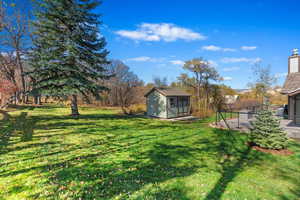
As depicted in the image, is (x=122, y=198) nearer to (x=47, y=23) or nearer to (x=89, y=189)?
(x=89, y=189)

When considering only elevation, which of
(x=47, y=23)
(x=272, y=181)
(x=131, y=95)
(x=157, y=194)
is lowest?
(x=272, y=181)

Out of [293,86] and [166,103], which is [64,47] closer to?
[166,103]

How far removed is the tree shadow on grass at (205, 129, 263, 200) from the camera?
3.33 m

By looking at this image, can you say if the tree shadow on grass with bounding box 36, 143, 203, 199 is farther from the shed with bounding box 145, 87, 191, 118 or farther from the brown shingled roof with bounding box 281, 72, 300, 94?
the shed with bounding box 145, 87, 191, 118

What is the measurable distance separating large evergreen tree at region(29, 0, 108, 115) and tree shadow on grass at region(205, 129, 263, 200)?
31.5 ft

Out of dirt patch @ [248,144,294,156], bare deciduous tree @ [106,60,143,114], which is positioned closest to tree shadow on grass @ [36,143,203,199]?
dirt patch @ [248,144,294,156]

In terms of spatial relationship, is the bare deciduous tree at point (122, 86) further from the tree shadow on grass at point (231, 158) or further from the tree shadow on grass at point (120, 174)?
the tree shadow on grass at point (120, 174)

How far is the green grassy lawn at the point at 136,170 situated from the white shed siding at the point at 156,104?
8789 mm

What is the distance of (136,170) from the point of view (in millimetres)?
A: 3797

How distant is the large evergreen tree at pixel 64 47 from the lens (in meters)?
10.1

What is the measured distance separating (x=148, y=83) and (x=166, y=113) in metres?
20.3

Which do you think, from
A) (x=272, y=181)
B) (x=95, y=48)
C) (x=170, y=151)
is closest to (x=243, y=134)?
(x=272, y=181)

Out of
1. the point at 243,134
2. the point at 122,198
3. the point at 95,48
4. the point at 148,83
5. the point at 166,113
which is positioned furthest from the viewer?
the point at 148,83

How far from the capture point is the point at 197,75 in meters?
22.7
